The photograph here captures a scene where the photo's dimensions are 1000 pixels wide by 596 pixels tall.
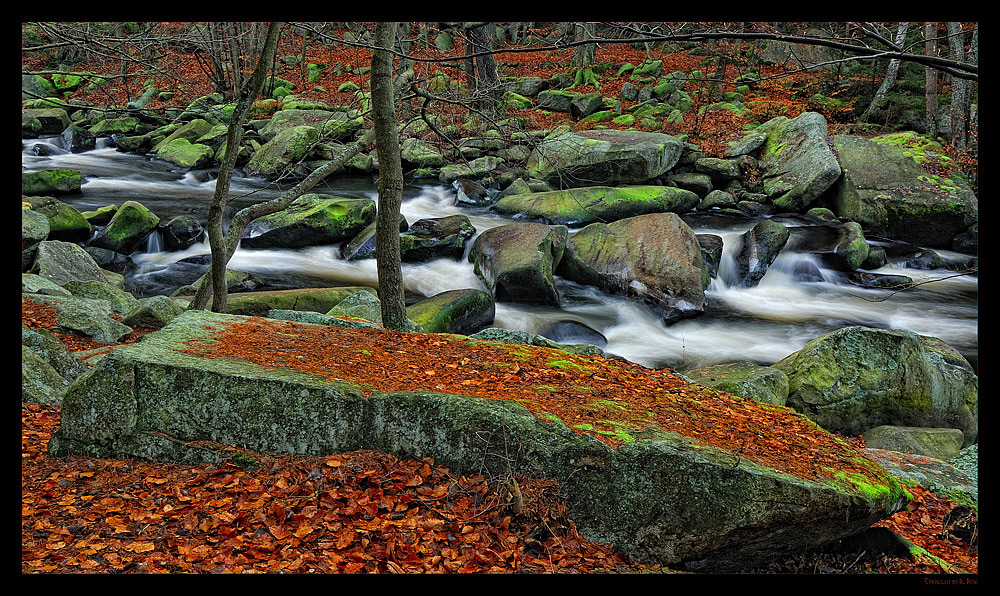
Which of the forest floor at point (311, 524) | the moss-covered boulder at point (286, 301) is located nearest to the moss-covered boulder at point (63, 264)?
the moss-covered boulder at point (286, 301)

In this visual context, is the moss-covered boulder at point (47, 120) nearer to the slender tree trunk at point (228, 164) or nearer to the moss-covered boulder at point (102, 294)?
the moss-covered boulder at point (102, 294)

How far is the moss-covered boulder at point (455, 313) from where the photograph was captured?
9.37 metres

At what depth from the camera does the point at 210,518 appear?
3.37m

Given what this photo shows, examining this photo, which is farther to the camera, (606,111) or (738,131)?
(606,111)

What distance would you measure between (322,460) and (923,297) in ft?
42.5

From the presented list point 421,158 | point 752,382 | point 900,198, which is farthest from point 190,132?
point 900,198

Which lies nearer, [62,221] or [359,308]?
[359,308]

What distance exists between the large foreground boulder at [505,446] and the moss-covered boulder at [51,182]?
14410 mm

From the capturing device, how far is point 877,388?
7.08 meters

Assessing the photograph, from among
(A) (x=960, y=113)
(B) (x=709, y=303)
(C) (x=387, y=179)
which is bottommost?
(B) (x=709, y=303)

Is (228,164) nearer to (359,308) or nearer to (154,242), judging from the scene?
(359,308)

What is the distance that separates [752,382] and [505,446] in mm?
4293
